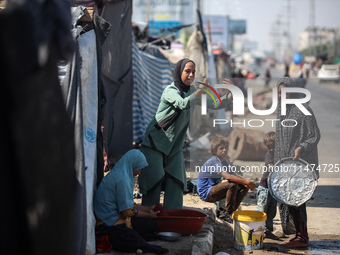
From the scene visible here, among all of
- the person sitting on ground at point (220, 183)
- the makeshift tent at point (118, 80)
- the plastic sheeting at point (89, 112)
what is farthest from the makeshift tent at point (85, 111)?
the makeshift tent at point (118, 80)

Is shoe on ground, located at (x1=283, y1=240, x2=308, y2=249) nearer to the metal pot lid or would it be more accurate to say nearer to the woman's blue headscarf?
the metal pot lid

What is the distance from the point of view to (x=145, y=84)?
9961 millimetres

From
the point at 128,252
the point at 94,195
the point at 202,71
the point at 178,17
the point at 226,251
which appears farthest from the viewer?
the point at 178,17

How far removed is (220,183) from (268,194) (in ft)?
1.70

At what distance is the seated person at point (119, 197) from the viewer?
4500 mm

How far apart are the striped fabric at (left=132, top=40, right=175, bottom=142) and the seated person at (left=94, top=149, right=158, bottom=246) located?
4626 mm

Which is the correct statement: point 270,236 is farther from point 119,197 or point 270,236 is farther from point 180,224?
point 119,197

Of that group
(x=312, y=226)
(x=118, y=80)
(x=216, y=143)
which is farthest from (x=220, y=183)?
(x=118, y=80)

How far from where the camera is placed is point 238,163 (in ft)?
19.7

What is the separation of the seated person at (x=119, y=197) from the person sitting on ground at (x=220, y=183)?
117cm

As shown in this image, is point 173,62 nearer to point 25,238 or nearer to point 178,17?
point 25,238

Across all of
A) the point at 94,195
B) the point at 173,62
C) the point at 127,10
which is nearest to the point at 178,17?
the point at 173,62

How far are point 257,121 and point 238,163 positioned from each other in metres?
0.54

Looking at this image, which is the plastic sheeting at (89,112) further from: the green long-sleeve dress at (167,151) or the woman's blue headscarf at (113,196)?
the green long-sleeve dress at (167,151)
